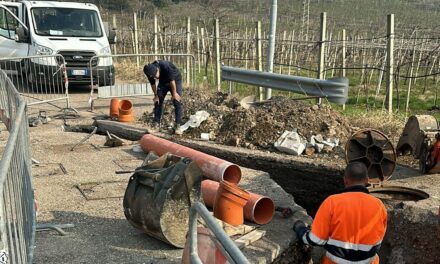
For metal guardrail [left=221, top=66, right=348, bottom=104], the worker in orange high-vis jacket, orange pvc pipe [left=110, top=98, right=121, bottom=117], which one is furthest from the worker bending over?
the worker in orange high-vis jacket

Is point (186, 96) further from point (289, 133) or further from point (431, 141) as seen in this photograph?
point (431, 141)

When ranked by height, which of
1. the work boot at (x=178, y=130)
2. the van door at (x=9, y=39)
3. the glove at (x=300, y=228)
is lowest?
the glove at (x=300, y=228)

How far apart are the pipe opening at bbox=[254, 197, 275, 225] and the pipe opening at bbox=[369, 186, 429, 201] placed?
1693mm

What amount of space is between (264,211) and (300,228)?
22.3 inches

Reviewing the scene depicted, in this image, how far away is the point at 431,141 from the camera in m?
6.70

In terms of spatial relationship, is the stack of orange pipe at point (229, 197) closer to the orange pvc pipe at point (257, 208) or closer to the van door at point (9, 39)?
the orange pvc pipe at point (257, 208)

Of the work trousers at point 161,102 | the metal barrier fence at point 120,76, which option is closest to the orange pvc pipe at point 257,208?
the work trousers at point 161,102

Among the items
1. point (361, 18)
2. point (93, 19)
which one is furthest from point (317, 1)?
point (93, 19)

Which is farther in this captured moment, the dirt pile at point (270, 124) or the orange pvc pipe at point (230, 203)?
the dirt pile at point (270, 124)

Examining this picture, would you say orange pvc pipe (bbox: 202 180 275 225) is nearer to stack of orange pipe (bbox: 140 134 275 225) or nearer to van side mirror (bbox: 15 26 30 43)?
stack of orange pipe (bbox: 140 134 275 225)

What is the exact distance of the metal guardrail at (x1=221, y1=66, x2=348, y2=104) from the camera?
27.1 ft

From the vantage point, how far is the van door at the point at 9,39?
1434cm

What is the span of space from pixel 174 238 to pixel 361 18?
46.6m

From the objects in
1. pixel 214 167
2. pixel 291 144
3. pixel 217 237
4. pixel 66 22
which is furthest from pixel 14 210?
pixel 66 22
